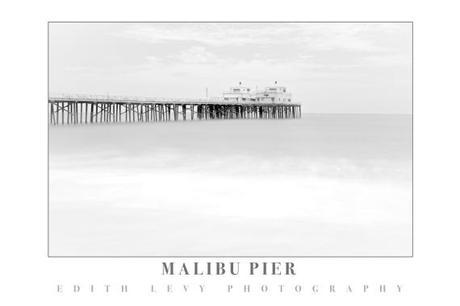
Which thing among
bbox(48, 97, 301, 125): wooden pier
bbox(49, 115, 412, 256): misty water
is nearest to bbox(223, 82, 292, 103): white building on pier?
bbox(48, 97, 301, 125): wooden pier

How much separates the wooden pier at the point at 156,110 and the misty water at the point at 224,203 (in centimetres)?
647

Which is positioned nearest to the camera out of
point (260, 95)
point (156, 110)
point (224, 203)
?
point (224, 203)

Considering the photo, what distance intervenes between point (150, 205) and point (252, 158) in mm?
6070

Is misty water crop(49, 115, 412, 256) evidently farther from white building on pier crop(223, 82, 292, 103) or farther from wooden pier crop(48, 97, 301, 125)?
white building on pier crop(223, 82, 292, 103)

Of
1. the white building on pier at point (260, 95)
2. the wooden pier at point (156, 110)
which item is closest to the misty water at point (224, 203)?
the wooden pier at point (156, 110)

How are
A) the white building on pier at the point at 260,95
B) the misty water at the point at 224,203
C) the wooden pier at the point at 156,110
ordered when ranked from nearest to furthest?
the misty water at the point at 224,203, the wooden pier at the point at 156,110, the white building on pier at the point at 260,95

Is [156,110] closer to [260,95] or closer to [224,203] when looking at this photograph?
[260,95]

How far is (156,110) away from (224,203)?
18.2 meters

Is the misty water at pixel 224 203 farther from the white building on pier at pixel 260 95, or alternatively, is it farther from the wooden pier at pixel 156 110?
the white building on pier at pixel 260 95

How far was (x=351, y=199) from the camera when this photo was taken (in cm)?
821

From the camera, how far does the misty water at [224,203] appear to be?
6164 mm

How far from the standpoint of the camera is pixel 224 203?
764 centimetres

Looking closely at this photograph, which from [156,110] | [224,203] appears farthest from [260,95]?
[224,203]

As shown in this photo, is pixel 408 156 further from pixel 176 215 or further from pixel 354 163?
pixel 176 215
